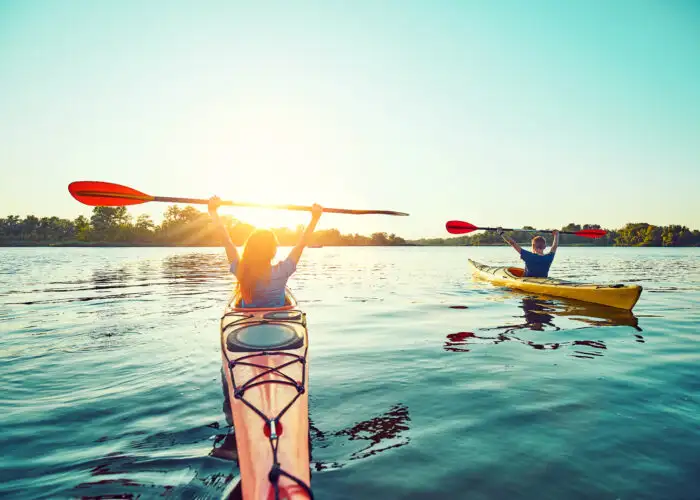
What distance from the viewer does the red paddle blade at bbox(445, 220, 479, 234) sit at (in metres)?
13.2

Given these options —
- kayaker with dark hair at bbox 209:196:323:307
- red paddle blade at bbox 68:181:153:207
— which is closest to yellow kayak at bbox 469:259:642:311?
kayaker with dark hair at bbox 209:196:323:307

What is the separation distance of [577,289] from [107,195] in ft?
38.2

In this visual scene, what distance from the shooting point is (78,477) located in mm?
3229

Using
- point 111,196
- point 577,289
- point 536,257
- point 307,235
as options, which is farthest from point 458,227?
point 111,196

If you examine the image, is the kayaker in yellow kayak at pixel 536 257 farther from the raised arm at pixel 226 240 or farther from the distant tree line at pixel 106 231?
the distant tree line at pixel 106 231

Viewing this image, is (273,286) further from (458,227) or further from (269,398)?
(458,227)

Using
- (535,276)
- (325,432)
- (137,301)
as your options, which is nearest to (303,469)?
(325,432)

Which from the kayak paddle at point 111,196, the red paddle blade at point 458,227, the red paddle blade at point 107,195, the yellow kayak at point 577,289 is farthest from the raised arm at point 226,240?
the yellow kayak at point 577,289

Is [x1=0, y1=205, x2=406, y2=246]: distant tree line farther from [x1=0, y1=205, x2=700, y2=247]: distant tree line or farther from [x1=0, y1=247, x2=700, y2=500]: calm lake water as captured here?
[x1=0, y1=247, x2=700, y2=500]: calm lake water

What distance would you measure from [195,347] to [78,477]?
13.7 feet

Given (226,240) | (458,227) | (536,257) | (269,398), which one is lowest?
(269,398)

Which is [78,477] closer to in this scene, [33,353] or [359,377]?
[359,377]

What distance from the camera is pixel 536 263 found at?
13.7 m

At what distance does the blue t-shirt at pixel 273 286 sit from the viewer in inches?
219
